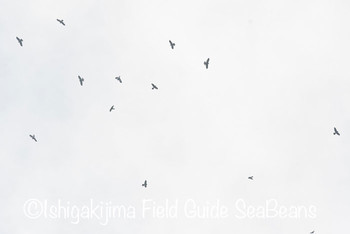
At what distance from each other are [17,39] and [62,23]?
9856 mm

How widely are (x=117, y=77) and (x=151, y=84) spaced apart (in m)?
7.43

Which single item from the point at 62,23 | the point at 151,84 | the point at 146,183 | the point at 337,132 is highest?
the point at 62,23

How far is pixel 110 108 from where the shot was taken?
116m

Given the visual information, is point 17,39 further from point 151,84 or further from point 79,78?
point 151,84

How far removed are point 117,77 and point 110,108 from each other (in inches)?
289

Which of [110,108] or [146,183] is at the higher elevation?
[110,108]

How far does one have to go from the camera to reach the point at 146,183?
116 m

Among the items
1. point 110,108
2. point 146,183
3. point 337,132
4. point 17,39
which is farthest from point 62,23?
point 337,132

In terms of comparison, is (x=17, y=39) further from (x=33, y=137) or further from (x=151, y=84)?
(x=151, y=84)

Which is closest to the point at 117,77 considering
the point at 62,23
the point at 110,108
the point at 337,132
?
the point at 110,108

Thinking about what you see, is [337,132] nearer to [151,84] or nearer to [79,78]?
[151,84]

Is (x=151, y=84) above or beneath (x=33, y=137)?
above

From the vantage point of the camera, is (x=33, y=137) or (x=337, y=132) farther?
(x=33, y=137)

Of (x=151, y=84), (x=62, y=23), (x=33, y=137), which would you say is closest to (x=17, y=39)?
(x=62, y=23)
